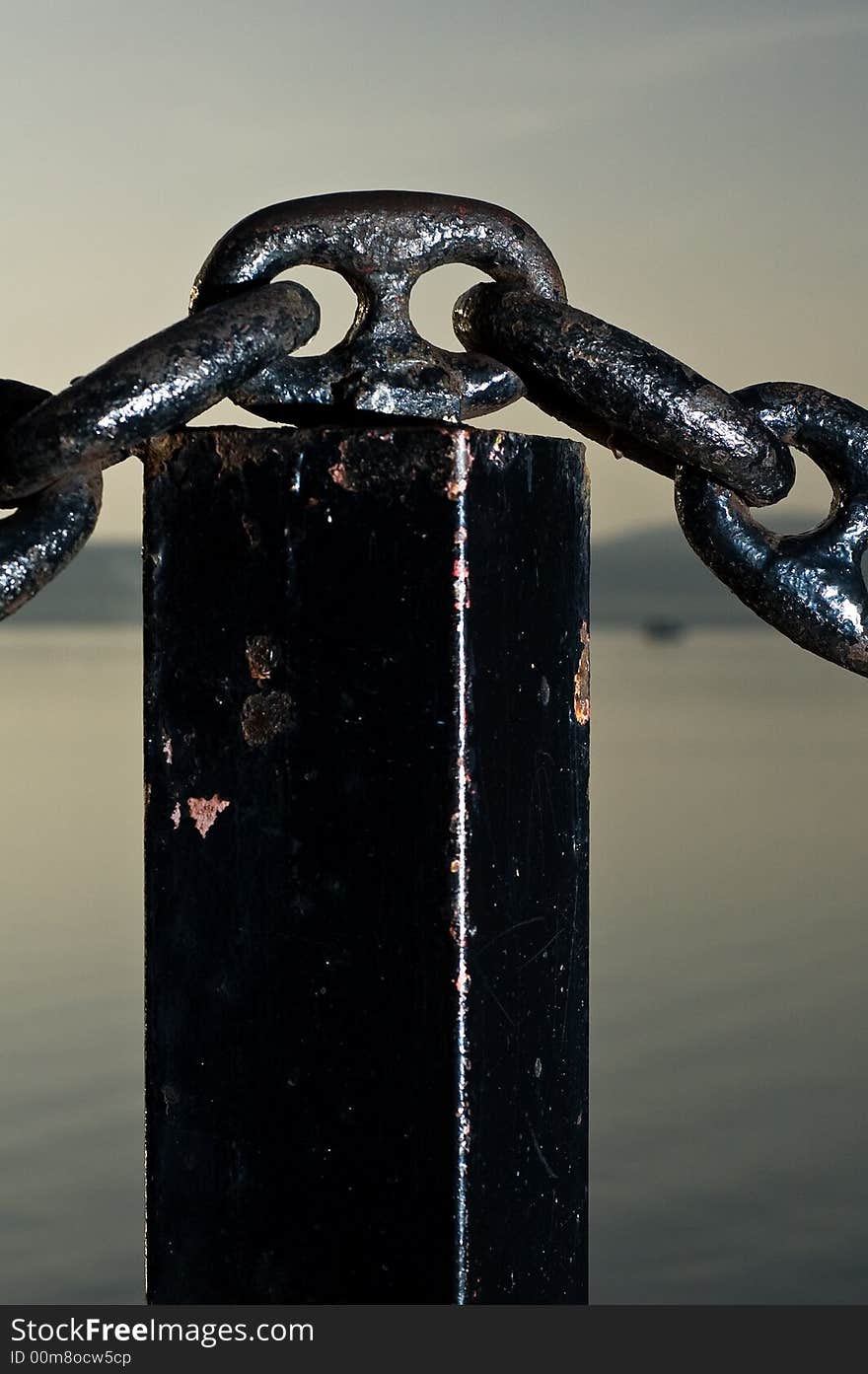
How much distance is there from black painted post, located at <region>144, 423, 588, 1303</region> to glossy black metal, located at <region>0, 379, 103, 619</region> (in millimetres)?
35

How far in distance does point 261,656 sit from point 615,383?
0.23 metres

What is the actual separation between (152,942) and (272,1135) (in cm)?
12

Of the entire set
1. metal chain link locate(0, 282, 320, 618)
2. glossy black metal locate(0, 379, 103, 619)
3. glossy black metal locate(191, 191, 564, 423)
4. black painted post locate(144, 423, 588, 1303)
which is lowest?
black painted post locate(144, 423, 588, 1303)

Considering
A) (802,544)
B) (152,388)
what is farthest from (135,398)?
(802,544)

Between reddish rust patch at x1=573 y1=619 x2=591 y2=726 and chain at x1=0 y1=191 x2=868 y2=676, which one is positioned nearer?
chain at x1=0 y1=191 x2=868 y2=676

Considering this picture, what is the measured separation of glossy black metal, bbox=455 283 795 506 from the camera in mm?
847

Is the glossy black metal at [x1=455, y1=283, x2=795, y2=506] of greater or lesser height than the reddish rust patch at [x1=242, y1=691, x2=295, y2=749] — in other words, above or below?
above

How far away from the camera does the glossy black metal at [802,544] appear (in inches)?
36.1

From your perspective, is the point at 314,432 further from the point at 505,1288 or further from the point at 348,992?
the point at 505,1288

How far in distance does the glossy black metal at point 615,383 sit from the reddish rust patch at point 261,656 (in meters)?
0.20

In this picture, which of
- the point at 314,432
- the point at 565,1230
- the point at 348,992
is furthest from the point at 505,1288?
the point at 314,432

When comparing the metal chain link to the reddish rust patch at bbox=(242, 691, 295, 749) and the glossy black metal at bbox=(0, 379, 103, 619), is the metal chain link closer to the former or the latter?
the glossy black metal at bbox=(0, 379, 103, 619)

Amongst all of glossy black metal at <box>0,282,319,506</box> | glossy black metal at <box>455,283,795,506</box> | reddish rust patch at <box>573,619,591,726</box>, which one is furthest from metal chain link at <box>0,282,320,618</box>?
reddish rust patch at <box>573,619,591,726</box>

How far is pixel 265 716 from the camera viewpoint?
2.71ft
